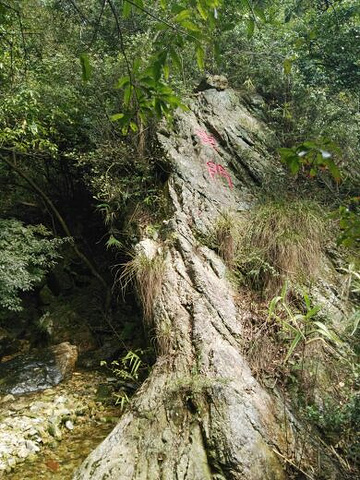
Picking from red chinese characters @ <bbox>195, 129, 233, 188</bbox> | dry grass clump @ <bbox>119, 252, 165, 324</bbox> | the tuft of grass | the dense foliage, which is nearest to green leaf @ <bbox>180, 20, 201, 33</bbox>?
the dense foliage

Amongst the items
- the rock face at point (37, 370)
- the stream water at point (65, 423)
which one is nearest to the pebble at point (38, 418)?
the stream water at point (65, 423)

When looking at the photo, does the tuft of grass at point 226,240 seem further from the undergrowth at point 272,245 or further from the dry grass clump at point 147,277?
the dry grass clump at point 147,277

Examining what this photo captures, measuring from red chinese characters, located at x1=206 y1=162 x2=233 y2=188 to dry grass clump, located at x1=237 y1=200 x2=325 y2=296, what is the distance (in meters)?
0.84

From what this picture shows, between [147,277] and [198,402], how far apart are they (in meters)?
1.25

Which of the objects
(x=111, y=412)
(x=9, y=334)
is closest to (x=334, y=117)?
(x=111, y=412)

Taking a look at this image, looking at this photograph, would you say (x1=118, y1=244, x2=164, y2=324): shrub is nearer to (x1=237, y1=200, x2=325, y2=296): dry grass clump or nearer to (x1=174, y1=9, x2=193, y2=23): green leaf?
(x1=237, y1=200, x2=325, y2=296): dry grass clump

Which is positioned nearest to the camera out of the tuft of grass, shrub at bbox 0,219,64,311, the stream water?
the stream water

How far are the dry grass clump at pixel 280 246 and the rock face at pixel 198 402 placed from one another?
0.30m

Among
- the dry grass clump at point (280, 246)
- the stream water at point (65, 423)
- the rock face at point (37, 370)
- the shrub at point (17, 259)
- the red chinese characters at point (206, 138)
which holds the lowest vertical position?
the stream water at point (65, 423)

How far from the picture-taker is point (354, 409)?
2.03 metres

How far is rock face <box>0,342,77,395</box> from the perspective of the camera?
364 centimetres

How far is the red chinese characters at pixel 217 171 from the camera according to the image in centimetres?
445

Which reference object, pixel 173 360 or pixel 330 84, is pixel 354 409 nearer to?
pixel 173 360

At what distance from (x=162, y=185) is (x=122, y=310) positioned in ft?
6.14
